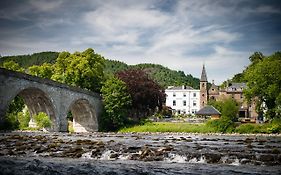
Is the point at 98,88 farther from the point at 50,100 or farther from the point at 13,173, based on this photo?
the point at 13,173

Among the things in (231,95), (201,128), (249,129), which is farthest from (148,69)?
(249,129)

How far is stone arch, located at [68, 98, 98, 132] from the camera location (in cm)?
4694

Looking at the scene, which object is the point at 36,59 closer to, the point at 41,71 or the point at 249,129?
the point at 41,71

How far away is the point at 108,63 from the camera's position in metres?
154

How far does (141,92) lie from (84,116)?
28.6 ft

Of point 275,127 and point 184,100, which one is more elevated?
point 184,100

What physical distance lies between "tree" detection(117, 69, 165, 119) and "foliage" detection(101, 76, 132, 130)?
247 cm

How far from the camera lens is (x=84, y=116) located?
162ft

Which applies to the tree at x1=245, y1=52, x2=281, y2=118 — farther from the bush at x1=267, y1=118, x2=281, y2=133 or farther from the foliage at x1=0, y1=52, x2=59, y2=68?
the foliage at x1=0, y1=52, x2=59, y2=68

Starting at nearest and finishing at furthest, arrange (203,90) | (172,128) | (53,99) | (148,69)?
(53,99) → (172,128) → (203,90) → (148,69)

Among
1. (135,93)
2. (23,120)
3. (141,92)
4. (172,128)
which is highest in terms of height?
(141,92)

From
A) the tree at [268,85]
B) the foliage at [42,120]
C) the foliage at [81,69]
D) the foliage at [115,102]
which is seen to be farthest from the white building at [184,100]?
the foliage at [42,120]

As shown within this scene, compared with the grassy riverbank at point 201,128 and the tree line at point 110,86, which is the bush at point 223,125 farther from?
the tree line at point 110,86

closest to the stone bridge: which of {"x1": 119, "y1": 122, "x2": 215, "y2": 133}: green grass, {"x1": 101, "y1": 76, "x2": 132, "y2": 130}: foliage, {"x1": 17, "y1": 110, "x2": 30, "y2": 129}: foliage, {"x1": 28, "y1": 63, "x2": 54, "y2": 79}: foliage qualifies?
{"x1": 101, "y1": 76, "x2": 132, "y2": 130}: foliage
